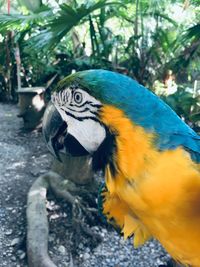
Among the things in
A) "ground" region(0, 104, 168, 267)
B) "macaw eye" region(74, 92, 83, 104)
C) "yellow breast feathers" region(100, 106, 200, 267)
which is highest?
"macaw eye" region(74, 92, 83, 104)

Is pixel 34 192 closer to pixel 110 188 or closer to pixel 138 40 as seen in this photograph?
pixel 110 188

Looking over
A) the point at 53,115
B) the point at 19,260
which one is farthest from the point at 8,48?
the point at 53,115

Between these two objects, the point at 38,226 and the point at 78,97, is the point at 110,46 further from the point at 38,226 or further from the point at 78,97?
the point at 78,97

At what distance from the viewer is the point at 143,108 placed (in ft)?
2.96

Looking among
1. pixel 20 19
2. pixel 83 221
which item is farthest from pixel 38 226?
pixel 20 19

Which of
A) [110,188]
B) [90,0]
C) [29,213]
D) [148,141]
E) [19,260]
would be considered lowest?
[19,260]

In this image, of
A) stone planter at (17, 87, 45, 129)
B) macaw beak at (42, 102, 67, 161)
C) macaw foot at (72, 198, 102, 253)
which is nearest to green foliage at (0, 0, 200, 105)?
stone planter at (17, 87, 45, 129)

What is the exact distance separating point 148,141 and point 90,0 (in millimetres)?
2191

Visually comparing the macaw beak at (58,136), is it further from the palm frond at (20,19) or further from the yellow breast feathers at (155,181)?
the palm frond at (20,19)

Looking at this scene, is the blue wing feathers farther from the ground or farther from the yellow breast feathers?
the ground

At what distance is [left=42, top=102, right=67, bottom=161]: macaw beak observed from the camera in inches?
41.1

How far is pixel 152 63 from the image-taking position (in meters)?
3.63

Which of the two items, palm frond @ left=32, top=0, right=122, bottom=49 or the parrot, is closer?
the parrot

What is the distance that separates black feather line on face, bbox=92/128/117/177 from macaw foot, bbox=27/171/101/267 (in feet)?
2.77
